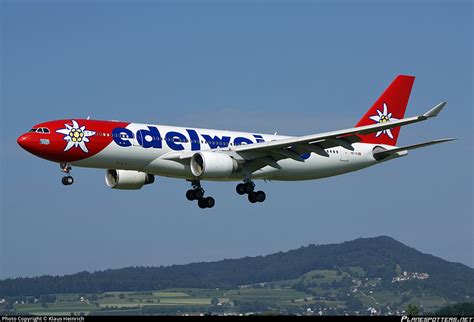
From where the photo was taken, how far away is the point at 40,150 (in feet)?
156

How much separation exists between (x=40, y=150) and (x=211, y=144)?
363 inches

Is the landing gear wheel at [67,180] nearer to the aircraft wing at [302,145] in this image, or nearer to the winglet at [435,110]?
the aircraft wing at [302,145]

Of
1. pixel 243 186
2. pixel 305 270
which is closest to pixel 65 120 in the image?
pixel 243 186

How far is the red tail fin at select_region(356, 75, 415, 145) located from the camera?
198ft

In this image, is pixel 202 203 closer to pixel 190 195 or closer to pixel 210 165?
pixel 190 195

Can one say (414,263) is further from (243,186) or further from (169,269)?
(243,186)

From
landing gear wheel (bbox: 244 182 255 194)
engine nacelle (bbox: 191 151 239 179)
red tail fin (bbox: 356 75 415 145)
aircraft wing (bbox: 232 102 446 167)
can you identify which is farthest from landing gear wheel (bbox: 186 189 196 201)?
red tail fin (bbox: 356 75 415 145)

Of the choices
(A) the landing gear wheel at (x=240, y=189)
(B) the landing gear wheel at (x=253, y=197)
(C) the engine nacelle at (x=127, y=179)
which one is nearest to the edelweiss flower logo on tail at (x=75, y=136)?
(C) the engine nacelle at (x=127, y=179)

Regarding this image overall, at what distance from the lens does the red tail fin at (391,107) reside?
60219mm

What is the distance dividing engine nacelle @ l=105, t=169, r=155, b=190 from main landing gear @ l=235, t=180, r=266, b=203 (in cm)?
490

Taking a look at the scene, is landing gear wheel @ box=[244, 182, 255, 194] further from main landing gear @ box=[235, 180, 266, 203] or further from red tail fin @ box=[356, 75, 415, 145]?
red tail fin @ box=[356, 75, 415, 145]

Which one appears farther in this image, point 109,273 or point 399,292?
point 399,292

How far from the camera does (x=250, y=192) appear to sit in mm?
53938

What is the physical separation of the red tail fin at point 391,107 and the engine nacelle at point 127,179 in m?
14.4
